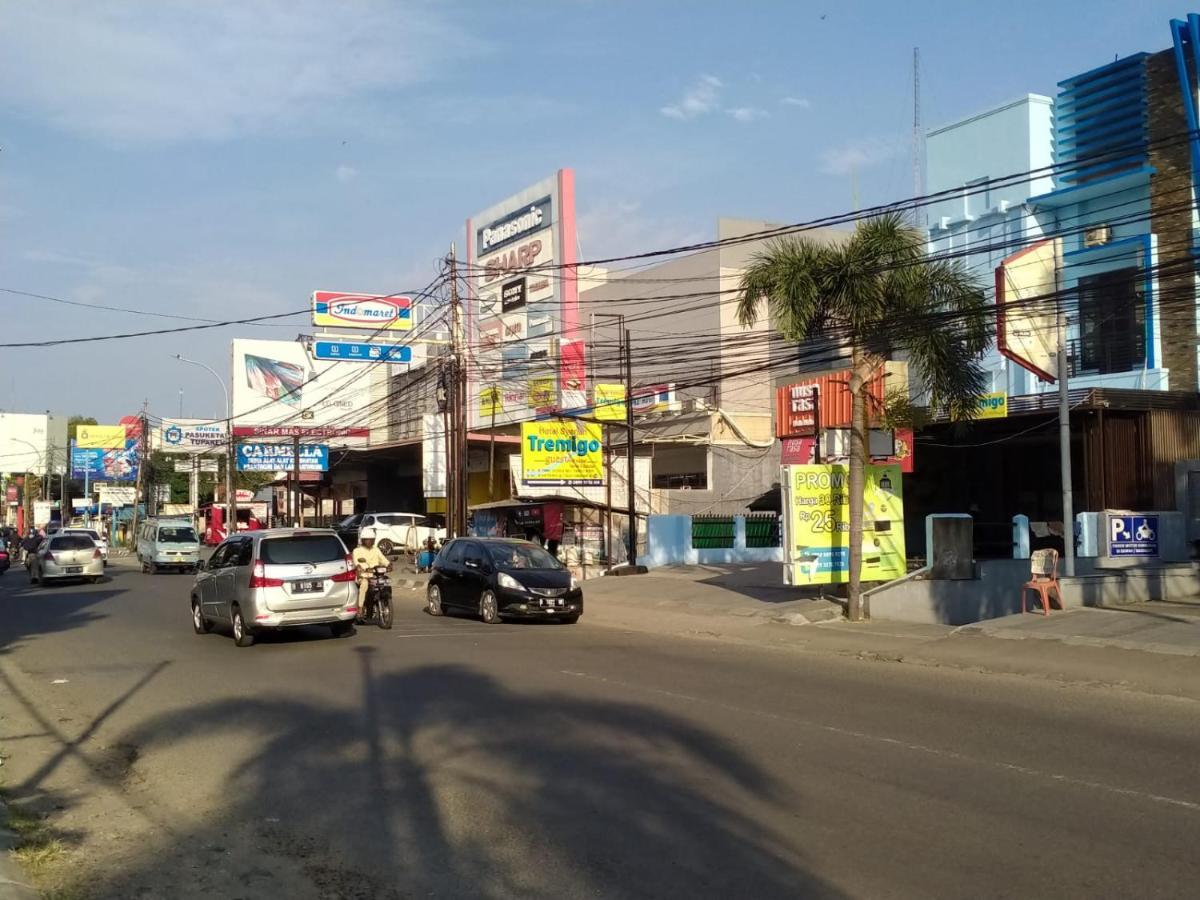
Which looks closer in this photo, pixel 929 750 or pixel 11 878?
pixel 11 878

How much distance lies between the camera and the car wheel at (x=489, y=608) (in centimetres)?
2058

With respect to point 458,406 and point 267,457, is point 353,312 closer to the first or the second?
point 267,457

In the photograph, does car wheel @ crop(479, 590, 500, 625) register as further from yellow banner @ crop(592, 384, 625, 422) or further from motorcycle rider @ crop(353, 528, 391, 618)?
yellow banner @ crop(592, 384, 625, 422)

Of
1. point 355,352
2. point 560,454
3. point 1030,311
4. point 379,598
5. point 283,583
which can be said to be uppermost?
point 355,352

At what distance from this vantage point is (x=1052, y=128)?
31.1 meters

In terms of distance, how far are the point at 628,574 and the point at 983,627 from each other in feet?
47.0

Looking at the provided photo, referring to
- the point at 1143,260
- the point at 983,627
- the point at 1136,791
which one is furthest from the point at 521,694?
the point at 1143,260

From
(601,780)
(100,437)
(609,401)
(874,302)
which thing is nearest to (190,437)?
(100,437)

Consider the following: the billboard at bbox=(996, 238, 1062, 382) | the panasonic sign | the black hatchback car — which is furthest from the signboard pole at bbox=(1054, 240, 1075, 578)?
the panasonic sign

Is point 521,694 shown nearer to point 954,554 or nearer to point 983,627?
point 983,627

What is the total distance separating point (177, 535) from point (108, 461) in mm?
46117

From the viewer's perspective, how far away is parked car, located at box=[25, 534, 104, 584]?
3316 centimetres

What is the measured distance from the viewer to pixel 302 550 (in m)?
17.2

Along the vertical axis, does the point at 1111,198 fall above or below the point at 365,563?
above
